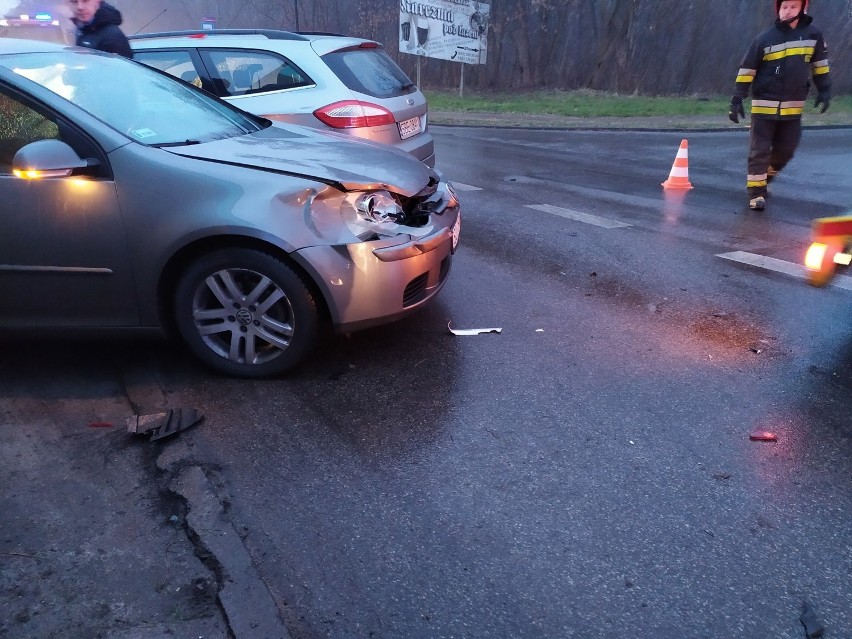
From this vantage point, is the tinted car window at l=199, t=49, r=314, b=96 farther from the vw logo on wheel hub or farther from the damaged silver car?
the vw logo on wheel hub

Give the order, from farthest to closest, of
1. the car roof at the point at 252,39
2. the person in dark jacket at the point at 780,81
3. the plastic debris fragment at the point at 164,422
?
the person in dark jacket at the point at 780,81, the car roof at the point at 252,39, the plastic debris fragment at the point at 164,422

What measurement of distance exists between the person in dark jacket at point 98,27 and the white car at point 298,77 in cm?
36

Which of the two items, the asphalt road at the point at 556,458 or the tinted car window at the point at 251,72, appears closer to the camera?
the asphalt road at the point at 556,458

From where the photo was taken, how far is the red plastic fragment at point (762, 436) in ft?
11.5

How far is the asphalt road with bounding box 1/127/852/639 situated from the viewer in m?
2.55

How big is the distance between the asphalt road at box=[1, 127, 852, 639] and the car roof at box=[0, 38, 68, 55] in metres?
1.70

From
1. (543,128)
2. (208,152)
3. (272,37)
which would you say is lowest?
(543,128)

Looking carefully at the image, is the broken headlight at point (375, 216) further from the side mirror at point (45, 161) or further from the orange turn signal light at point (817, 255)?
the orange turn signal light at point (817, 255)

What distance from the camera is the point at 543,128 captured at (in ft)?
58.4

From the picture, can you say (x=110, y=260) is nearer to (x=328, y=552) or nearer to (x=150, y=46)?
(x=328, y=552)

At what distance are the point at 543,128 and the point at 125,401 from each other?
50.1ft

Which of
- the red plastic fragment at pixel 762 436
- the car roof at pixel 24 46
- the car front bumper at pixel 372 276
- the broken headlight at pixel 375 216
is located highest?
the car roof at pixel 24 46

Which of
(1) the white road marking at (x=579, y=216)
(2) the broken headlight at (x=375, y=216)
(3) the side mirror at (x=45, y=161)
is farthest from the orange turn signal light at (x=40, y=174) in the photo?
(1) the white road marking at (x=579, y=216)

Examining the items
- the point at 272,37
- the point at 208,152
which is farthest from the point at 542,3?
the point at 208,152
